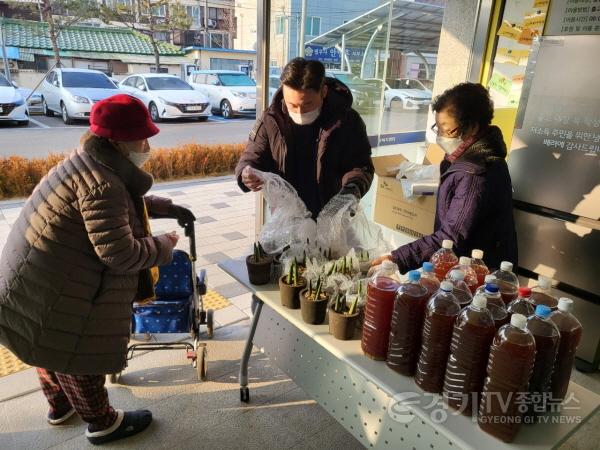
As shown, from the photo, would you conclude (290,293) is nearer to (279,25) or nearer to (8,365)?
(8,365)

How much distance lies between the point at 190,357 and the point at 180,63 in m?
18.9

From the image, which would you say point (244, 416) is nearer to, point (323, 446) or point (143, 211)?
point (323, 446)

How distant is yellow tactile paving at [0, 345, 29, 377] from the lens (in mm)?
2499

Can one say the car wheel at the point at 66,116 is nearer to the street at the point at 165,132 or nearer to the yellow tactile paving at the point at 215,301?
the street at the point at 165,132

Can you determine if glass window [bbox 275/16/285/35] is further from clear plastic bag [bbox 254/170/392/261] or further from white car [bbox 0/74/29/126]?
white car [bbox 0/74/29/126]

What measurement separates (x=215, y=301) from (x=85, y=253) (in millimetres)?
1766

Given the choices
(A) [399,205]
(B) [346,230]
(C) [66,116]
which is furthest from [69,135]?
(B) [346,230]

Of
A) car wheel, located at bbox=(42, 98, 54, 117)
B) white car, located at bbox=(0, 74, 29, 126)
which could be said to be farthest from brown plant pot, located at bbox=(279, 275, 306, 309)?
car wheel, located at bbox=(42, 98, 54, 117)

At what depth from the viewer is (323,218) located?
1.99 metres

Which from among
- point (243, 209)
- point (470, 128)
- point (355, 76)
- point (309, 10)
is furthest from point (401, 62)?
Answer: point (470, 128)

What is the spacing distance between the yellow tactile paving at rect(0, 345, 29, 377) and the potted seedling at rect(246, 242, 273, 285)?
161 centimetres

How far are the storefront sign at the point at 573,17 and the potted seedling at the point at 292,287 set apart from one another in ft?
6.60

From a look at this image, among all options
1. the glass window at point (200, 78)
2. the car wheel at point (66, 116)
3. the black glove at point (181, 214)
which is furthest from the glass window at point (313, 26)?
the glass window at point (200, 78)

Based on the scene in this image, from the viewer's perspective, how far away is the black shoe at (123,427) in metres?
2.03
